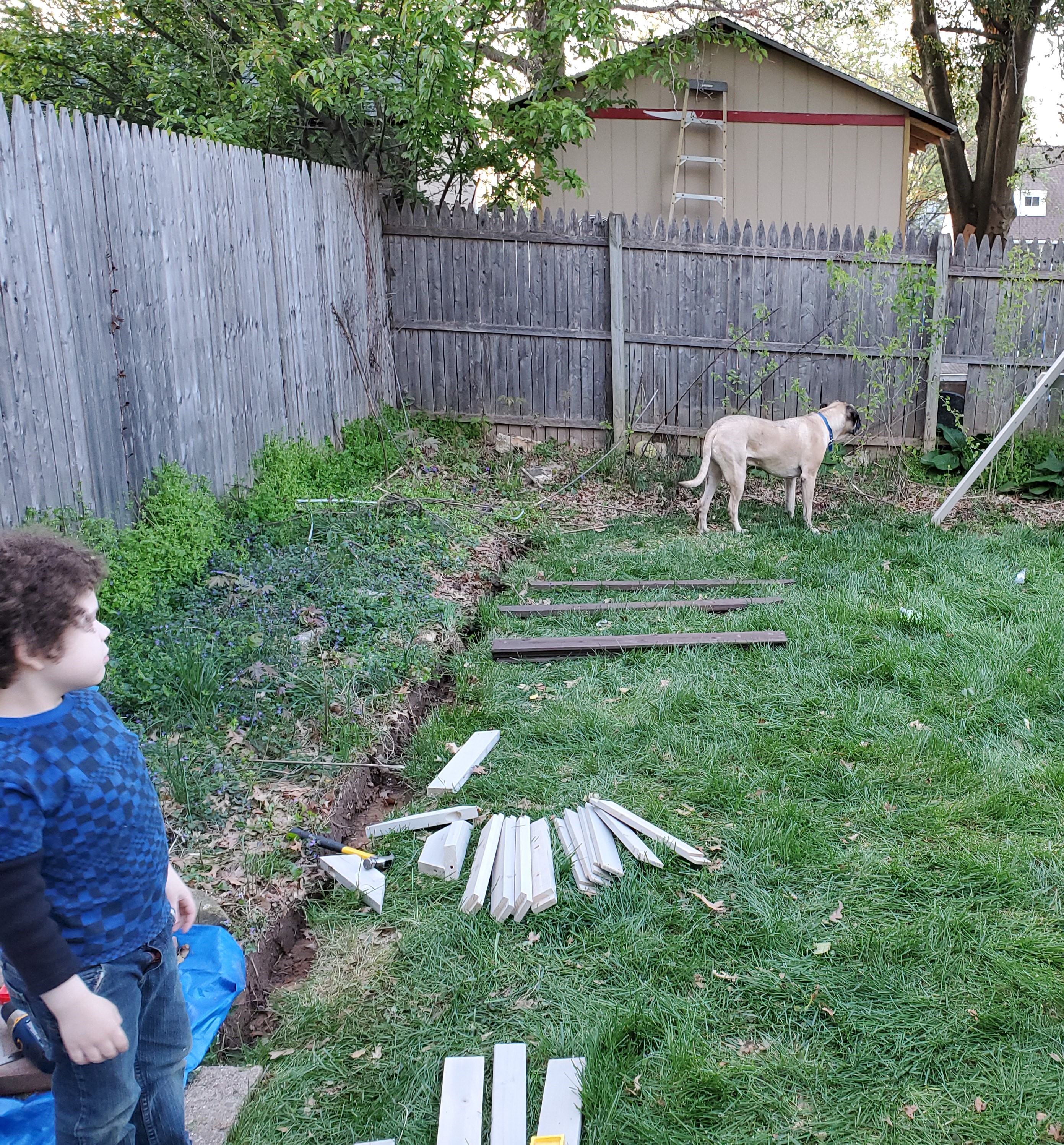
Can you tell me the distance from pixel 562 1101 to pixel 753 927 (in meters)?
0.95

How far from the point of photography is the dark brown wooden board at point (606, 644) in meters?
5.51

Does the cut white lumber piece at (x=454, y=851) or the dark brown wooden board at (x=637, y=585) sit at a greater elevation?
the dark brown wooden board at (x=637, y=585)

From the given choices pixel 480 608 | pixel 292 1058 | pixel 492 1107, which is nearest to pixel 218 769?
pixel 292 1058

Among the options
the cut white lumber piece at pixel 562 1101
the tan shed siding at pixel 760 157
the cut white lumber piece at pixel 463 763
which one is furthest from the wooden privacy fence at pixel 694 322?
the cut white lumber piece at pixel 562 1101

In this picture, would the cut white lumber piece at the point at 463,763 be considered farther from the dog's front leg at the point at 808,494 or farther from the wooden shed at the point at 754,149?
the wooden shed at the point at 754,149

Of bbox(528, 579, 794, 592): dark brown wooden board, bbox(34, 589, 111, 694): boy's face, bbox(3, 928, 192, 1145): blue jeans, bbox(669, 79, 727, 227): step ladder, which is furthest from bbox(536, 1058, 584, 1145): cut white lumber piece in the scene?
bbox(669, 79, 727, 227): step ladder

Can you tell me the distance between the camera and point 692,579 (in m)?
6.74

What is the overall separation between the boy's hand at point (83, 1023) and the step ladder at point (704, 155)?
11.4m

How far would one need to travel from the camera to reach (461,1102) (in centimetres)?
253

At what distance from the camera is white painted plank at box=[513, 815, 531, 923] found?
10.7 ft

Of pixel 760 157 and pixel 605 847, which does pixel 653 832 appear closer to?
pixel 605 847

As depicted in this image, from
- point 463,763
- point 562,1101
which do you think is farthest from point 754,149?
point 562,1101

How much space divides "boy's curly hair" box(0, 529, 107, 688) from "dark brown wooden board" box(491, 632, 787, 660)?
12.4 ft

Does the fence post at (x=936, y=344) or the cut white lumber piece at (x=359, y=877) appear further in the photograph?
the fence post at (x=936, y=344)
